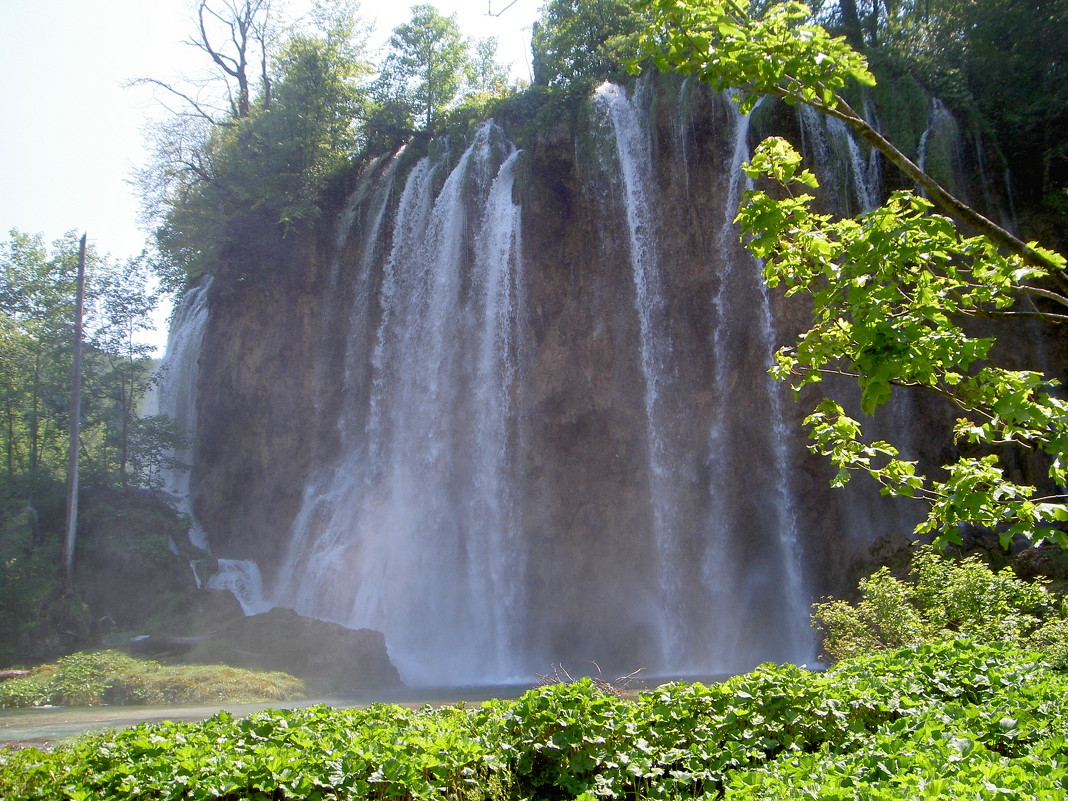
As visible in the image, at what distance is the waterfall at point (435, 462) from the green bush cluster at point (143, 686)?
4.65 m

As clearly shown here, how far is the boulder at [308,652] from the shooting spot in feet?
59.2

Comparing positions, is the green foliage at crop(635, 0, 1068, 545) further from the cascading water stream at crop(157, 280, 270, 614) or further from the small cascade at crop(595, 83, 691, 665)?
the cascading water stream at crop(157, 280, 270, 614)

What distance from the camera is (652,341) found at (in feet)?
72.1

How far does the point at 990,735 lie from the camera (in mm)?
4113

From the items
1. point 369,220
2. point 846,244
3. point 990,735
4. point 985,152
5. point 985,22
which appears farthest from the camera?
point 369,220

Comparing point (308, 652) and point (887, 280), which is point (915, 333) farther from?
point (308, 652)

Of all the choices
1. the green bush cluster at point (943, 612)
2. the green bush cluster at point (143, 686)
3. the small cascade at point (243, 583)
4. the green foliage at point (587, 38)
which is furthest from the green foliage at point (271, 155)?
the green bush cluster at point (943, 612)

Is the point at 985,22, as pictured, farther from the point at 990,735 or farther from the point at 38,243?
the point at 38,243

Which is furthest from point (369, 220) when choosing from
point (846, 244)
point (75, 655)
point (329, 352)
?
point (846, 244)

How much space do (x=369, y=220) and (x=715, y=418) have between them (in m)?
13.9

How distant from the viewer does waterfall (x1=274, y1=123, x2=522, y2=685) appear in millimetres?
21734

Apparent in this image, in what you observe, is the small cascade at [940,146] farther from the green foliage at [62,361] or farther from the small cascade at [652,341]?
the green foliage at [62,361]

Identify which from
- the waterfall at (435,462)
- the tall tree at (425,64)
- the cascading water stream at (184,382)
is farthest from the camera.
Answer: the tall tree at (425,64)

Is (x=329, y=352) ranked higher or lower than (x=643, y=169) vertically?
lower
